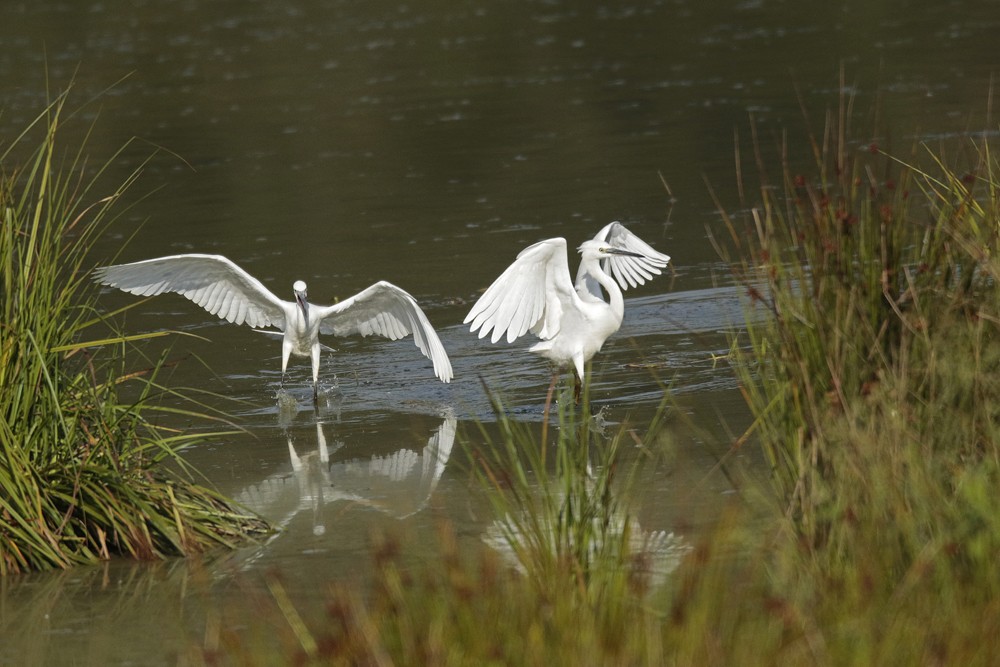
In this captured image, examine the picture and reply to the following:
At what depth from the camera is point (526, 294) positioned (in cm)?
796

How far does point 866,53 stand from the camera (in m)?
18.3

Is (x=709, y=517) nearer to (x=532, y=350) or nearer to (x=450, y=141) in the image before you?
(x=532, y=350)

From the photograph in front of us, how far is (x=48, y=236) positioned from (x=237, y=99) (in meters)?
15.4

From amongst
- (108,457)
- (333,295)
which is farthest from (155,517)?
(333,295)

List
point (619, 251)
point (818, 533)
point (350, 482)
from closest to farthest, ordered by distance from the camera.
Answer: point (818, 533) < point (350, 482) < point (619, 251)

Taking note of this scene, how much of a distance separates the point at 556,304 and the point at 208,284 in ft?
7.74

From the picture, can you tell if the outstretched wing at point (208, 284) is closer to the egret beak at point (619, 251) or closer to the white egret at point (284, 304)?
the white egret at point (284, 304)

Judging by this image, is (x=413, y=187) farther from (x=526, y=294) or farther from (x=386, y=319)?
(x=526, y=294)

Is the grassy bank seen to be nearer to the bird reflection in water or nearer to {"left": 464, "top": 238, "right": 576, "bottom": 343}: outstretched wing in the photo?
the bird reflection in water

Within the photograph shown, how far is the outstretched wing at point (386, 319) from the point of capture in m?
8.26

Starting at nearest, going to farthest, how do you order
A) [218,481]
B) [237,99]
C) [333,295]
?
[218,481] → [333,295] → [237,99]

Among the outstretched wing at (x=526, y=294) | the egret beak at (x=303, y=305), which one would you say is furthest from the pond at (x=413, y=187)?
the egret beak at (x=303, y=305)

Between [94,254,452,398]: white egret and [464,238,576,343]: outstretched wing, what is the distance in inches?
18.3

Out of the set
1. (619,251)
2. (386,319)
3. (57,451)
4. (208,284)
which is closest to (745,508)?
(57,451)
